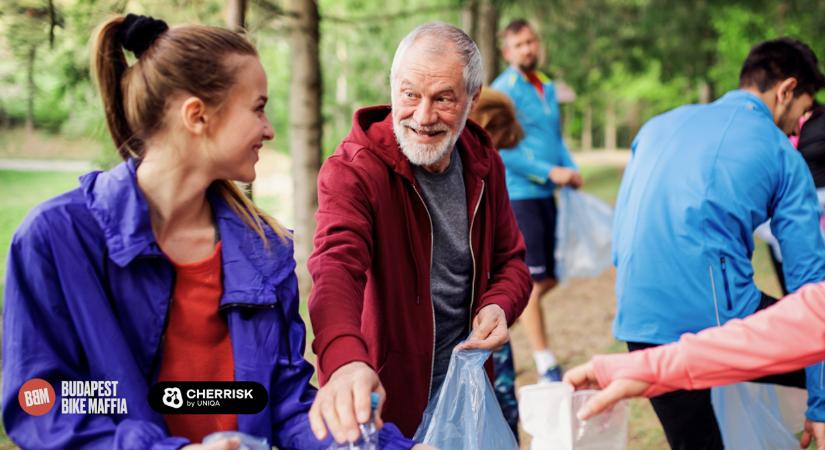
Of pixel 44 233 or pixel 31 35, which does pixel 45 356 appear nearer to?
pixel 44 233

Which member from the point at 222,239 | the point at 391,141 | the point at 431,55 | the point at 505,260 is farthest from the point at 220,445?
the point at 505,260

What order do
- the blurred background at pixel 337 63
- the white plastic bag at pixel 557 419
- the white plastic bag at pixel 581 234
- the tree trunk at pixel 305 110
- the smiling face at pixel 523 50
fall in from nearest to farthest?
the white plastic bag at pixel 557 419, the blurred background at pixel 337 63, the smiling face at pixel 523 50, the white plastic bag at pixel 581 234, the tree trunk at pixel 305 110

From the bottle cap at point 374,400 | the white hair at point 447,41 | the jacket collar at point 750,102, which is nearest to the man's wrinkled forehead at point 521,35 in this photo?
the jacket collar at point 750,102

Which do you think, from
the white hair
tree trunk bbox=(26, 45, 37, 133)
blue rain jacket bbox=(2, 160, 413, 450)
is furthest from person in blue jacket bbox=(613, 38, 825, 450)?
tree trunk bbox=(26, 45, 37, 133)

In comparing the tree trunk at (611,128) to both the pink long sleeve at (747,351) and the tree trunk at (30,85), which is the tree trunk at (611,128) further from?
the pink long sleeve at (747,351)

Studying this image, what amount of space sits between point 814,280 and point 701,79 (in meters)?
12.7

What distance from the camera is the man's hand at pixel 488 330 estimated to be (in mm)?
2654

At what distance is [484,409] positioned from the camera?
2641 millimetres

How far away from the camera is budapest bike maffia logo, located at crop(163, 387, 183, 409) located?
6.10 feet

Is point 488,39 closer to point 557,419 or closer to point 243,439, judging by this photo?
point 557,419

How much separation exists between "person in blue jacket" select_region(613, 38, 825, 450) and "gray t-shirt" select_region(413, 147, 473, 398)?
920 millimetres

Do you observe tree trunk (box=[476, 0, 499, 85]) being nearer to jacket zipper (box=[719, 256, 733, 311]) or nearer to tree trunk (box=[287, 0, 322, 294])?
tree trunk (box=[287, 0, 322, 294])

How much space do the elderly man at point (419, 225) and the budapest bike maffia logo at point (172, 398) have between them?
0.66 meters

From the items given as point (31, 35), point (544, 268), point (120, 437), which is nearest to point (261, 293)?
point (120, 437)
